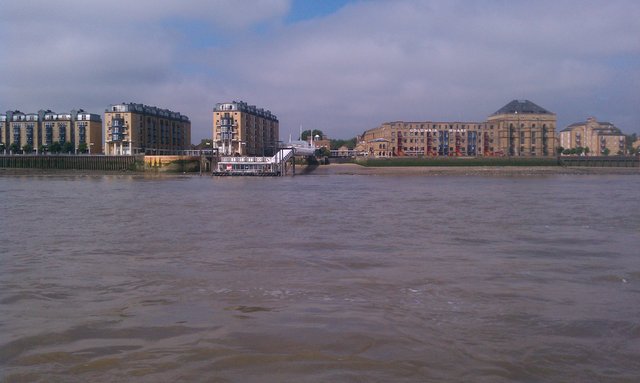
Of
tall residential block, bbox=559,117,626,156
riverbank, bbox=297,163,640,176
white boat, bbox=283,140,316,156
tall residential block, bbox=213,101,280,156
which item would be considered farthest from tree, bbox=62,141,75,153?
tall residential block, bbox=559,117,626,156

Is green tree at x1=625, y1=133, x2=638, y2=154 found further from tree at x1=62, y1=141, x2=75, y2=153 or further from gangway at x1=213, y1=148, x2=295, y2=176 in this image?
tree at x1=62, y1=141, x2=75, y2=153

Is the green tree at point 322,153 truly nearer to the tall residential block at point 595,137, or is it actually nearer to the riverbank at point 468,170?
the riverbank at point 468,170

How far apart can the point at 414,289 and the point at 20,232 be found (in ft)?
32.5

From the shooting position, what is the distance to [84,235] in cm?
1266

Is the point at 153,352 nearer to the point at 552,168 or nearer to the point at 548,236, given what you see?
the point at 548,236

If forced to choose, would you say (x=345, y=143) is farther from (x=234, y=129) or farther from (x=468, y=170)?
(x=468, y=170)

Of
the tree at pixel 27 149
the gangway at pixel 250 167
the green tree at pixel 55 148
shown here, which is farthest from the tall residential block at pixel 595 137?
the tree at pixel 27 149

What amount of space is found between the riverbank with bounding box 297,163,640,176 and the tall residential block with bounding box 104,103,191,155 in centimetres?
2763

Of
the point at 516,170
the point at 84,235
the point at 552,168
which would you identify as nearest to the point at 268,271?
the point at 84,235

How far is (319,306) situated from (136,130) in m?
Result: 84.6

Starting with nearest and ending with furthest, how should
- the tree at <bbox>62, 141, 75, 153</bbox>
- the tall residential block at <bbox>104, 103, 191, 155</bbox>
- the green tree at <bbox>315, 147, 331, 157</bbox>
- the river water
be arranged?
the river water
the tall residential block at <bbox>104, 103, 191, 155</bbox>
the tree at <bbox>62, 141, 75, 153</bbox>
the green tree at <bbox>315, 147, 331, 157</bbox>

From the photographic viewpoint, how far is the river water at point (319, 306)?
4598 mm

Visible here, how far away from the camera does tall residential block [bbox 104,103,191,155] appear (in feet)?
277

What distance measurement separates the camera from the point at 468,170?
70562 mm
